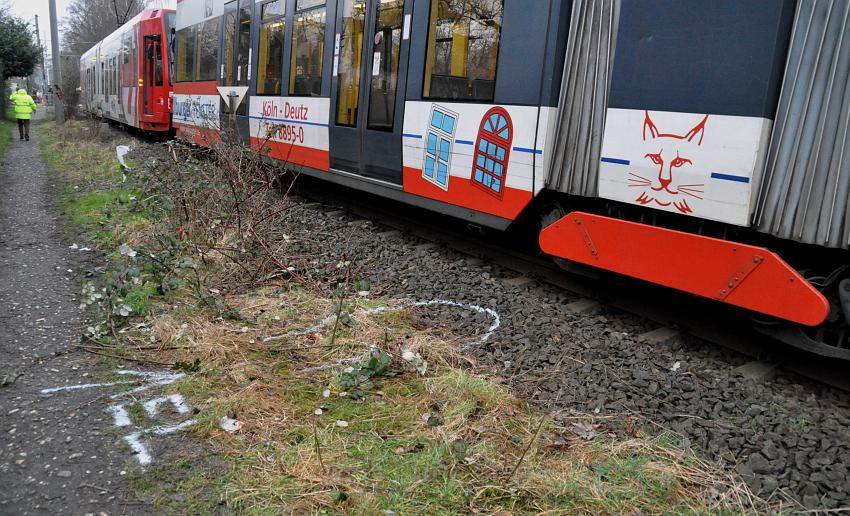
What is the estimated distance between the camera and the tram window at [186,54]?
13688 millimetres

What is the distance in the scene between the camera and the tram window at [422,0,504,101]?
5750 millimetres

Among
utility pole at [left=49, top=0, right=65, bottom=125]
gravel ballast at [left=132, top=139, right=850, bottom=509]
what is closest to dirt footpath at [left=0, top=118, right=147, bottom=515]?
gravel ballast at [left=132, top=139, right=850, bottom=509]

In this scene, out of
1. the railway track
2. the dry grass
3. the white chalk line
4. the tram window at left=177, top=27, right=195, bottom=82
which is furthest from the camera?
the tram window at left=177, top=27, right=195, bottom=82

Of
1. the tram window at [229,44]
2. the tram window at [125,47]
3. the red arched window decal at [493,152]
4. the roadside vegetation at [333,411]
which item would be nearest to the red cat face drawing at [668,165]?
the red arched window decal at [493,152]

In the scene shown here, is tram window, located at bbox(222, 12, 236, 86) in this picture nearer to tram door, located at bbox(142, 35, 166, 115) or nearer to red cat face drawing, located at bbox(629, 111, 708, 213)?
tram door, located at bbox(142, 35, 166, 115)

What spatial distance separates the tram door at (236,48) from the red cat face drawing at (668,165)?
775 centimetres

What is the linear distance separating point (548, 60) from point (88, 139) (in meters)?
18.8

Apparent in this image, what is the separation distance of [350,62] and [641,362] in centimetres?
525

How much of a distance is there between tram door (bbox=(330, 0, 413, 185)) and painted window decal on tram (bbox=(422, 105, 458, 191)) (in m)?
0.57

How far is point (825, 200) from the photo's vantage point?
11.9ft

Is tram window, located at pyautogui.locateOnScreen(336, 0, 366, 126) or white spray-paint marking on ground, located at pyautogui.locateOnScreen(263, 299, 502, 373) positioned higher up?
tram window, located at pyautogui.locateOnScreen(336, 0, 366, 126)

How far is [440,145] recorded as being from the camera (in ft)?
20.9

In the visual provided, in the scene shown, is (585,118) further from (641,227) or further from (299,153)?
(299,153)

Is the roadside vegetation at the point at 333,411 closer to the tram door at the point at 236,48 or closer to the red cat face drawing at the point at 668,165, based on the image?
the red cat face drawing at the point at 668,165
